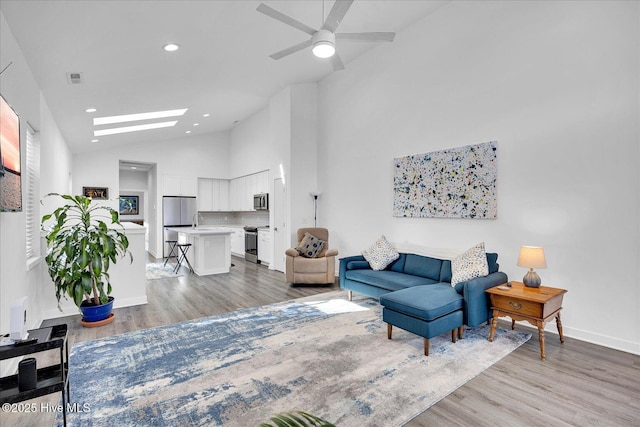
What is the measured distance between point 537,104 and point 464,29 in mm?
1440

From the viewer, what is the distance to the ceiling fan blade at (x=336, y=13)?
2586 millimetres

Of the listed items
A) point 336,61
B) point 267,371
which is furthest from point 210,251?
point 336,61

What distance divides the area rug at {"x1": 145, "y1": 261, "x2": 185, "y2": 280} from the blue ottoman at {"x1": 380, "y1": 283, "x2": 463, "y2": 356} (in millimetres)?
4841

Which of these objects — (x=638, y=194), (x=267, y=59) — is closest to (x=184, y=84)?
(x=267, y=59)

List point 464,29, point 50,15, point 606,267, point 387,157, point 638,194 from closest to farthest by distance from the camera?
point 50,15
point 638,194
point 606,267
point 464,29
point 387,157

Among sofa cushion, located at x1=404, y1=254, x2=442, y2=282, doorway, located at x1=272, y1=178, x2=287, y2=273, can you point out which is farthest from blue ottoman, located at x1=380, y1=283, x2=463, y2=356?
doorway, located at x1=272, y1=178, x2=287, y2=273

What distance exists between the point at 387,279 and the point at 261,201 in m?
4.79

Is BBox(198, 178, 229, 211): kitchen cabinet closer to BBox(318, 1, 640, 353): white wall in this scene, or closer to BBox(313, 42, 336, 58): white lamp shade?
BBox(318, 1, 640, 353): white wall

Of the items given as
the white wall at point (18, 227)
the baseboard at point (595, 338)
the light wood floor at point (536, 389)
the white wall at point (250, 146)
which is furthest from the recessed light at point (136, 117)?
the baseboard at point (595, 338)

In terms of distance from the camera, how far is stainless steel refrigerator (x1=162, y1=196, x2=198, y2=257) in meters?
8.82

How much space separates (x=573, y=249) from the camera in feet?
11.0

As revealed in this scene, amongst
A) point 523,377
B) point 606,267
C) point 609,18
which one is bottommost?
point 523,377

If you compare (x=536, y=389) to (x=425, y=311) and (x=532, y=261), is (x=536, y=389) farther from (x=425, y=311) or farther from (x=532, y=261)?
(x=532, y=261)

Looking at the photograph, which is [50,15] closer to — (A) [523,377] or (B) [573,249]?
(A) [523,377]
